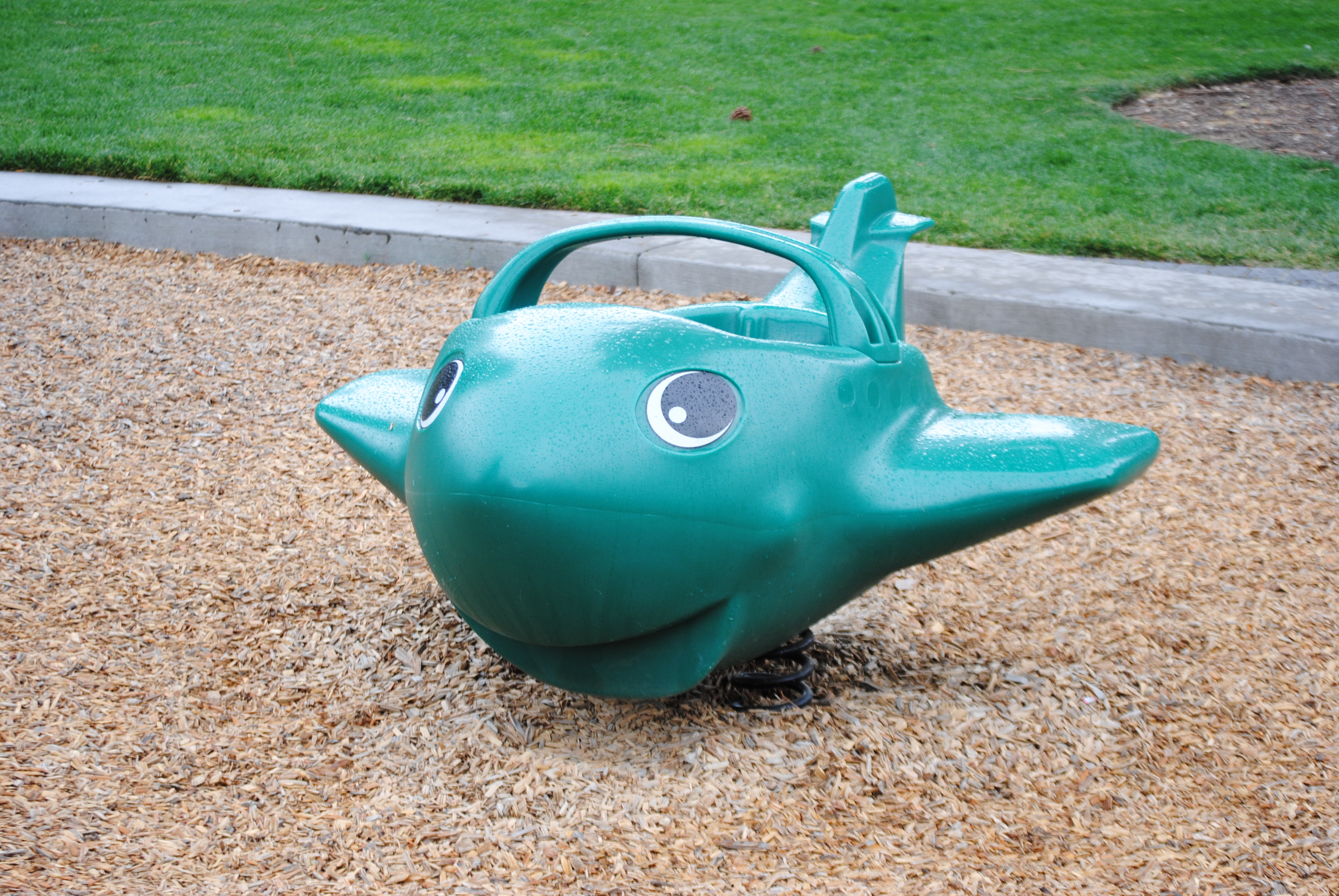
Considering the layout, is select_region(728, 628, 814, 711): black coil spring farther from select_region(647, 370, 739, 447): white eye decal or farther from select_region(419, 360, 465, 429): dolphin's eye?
select_region(419, 360, 465, 429): dolphin's eye

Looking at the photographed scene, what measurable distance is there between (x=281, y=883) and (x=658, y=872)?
65 cm

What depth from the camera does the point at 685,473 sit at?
1.95m

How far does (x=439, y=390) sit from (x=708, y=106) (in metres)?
7.08

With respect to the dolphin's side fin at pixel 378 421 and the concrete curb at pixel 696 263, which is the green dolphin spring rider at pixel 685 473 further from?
the concrete curb at pixel 696 263

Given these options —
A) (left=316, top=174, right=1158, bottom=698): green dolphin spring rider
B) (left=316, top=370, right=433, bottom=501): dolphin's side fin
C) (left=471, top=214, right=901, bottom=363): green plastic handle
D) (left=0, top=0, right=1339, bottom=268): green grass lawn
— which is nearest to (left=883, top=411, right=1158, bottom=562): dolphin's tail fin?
(left=316, top=174, right=1158, bottom=698): green dolphin spring rider

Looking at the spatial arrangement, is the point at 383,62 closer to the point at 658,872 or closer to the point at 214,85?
the point at 214,85

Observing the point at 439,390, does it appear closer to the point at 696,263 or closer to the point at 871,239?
the point at 871,239

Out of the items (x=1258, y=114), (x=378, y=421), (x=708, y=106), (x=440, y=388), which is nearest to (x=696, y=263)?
(x=378, y=421)

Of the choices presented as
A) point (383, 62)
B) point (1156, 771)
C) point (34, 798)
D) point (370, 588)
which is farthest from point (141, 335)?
point (383, 62)

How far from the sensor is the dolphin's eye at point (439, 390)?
7.06 ft

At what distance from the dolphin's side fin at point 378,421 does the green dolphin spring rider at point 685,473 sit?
0.89ft

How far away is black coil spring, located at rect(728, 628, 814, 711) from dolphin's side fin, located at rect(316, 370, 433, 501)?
0.84 meters

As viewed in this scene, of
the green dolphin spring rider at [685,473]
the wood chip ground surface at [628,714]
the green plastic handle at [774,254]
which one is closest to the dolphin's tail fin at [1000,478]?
the green dolphin spring rider at [685,473]

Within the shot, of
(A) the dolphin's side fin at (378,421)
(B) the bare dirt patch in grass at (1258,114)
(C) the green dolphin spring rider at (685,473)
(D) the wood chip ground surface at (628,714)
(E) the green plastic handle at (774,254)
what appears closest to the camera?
(C) the green dolphin spring rider at (685,473)
